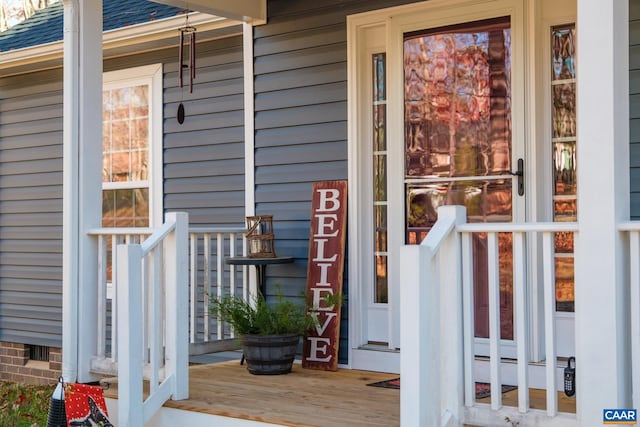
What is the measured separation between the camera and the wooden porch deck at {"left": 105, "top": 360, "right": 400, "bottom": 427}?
156 inches

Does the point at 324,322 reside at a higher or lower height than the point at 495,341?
lower

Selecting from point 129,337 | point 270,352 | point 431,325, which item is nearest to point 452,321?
point 431,325

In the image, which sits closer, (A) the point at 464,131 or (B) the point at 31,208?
(A) the point at 464,131

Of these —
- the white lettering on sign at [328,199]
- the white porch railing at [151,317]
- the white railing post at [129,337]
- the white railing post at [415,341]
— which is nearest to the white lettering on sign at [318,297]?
the white lettering on sign at [328,199]

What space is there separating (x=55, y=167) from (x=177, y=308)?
3.81 meters

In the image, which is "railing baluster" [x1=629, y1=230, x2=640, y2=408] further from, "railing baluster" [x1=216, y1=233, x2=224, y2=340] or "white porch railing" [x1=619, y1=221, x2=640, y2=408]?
"railing baluster" [x1=216, y1=233, x2=224, y2=340]

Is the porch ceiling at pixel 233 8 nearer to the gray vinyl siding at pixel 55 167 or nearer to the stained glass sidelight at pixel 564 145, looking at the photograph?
the gray vinyl siding at pixel 55 167

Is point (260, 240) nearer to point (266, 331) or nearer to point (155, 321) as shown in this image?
point (266, 331)

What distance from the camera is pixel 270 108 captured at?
5.86m

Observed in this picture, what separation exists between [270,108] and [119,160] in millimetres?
1944

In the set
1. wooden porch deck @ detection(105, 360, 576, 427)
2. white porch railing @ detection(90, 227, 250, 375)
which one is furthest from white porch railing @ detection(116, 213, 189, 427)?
white porch railing @ detection(90, 227, 250, 375)

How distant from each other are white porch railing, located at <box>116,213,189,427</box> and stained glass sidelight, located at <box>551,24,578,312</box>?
2.03 metres

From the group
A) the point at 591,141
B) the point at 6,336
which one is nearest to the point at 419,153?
the point at 591,141

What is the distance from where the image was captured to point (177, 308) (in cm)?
447
